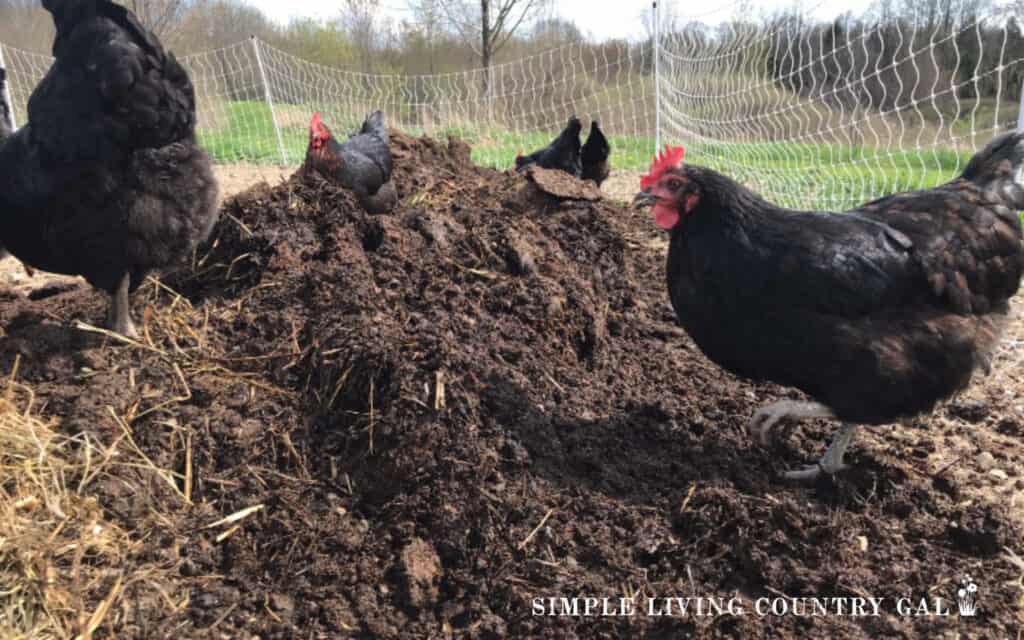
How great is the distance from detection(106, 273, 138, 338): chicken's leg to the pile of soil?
137 mm

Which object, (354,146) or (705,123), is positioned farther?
(705,123)

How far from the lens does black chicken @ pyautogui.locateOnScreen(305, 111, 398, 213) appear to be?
16.8 feet

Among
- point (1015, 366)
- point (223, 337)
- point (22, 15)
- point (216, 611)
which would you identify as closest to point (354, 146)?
point (223, 337)

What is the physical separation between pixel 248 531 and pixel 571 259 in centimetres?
244

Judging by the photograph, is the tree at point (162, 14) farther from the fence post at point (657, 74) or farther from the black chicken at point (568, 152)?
the black chicken at point (568, 152)

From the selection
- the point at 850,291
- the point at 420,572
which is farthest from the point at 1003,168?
the point at 420,572

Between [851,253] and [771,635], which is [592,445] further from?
[851,253]

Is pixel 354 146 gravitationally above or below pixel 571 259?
above

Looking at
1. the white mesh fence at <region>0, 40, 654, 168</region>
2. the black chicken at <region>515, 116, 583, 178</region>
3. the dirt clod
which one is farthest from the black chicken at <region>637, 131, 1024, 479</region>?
the white mesh fence at <region>0, 40, 654, 168</region>

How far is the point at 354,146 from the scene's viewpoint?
584 cm

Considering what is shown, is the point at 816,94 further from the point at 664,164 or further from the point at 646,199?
the point at 646,199

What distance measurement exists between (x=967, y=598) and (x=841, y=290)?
107cm

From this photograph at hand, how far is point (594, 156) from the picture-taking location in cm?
734

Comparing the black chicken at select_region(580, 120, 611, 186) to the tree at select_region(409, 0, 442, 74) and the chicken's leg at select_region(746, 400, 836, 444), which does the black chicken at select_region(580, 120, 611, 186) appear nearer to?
the chicken's leg at select_region(746, 400, 836, 444)
